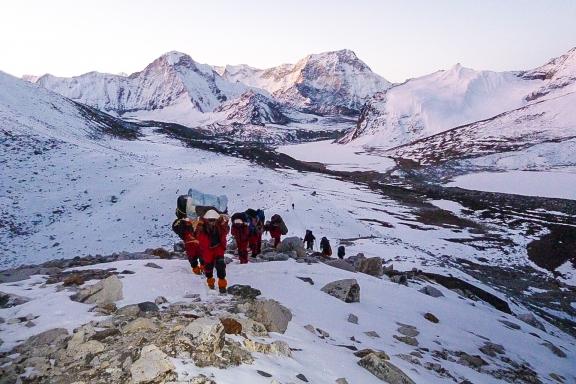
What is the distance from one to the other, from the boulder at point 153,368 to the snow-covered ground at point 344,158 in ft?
327

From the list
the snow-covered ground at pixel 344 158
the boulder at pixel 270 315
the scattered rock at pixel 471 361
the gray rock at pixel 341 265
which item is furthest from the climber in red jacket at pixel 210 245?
the snow-covered ground at pixel 344 158

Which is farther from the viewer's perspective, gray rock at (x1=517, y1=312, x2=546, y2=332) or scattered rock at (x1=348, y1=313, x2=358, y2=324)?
gray rock at (x1=517, y1=312, x2=546, y2=332)

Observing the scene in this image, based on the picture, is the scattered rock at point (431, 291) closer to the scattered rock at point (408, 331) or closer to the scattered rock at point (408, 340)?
the scattered rock at point (408, 331)

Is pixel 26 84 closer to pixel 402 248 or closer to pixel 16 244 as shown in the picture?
pixel 16 244

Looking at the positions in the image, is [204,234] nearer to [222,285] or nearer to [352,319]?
[222,285]

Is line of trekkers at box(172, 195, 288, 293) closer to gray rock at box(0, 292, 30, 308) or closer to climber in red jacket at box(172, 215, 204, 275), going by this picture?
climber in red jacket at box(172, 215, 204, 275)

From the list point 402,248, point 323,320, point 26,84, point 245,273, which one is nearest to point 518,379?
point 323,320

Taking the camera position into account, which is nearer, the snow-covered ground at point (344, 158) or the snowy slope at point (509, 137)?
the snowy slope at point (509, 137)

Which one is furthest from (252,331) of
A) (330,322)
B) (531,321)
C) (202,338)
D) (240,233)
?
(531,321)

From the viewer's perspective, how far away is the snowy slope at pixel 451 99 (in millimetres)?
153750

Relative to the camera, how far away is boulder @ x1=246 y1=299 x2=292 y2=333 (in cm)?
748

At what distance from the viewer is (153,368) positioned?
16.6 feet

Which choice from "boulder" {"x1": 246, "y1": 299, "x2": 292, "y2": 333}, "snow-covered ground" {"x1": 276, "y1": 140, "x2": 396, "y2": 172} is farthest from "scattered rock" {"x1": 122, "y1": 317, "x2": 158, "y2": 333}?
"snow-covered ground" {"x1": 276, "y1": 140, "x2": 396, "y2": 172}

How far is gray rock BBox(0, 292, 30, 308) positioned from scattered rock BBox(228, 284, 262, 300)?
403cm
